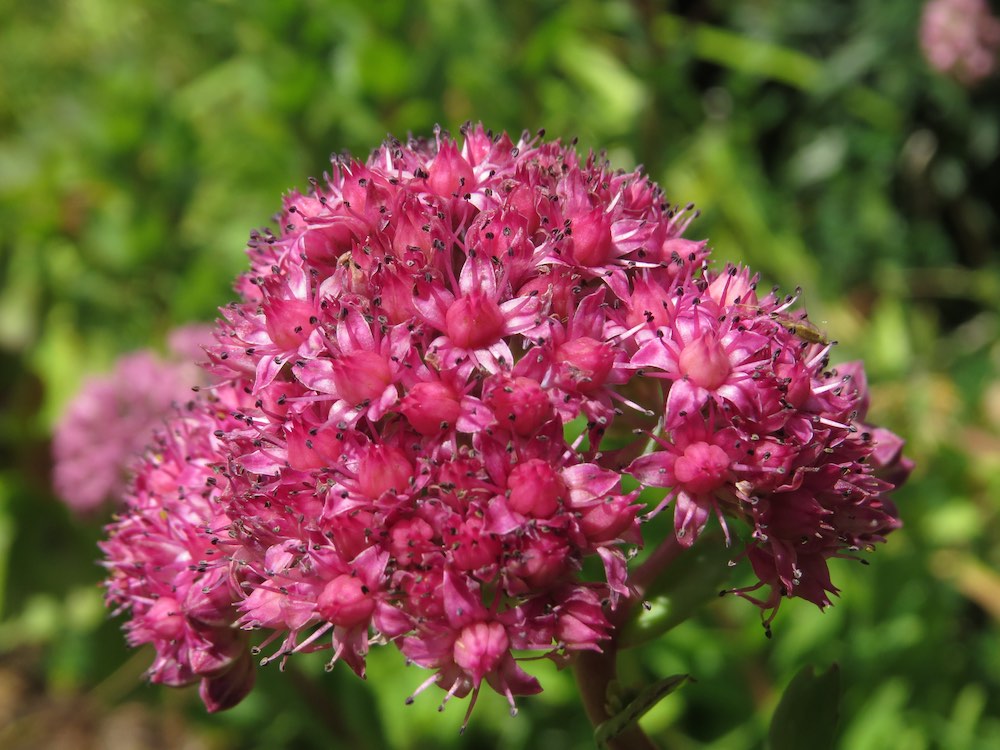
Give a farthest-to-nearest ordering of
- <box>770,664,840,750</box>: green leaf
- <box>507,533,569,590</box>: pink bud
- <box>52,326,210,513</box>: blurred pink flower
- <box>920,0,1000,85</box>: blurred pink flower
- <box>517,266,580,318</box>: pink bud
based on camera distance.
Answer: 1. <box>920,0,1000,85</box>: blurred pink flower
2. <box>52,326,210,513</box>: blurred pink flower
3. <box>770,664,840,750</box>: green leaf
4. <box>517,266,580,318</box>: pink bud
5. <box>507,533,569,590</box>: pink bud

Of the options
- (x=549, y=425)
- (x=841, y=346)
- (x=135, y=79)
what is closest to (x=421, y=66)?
(x=135, y=79)

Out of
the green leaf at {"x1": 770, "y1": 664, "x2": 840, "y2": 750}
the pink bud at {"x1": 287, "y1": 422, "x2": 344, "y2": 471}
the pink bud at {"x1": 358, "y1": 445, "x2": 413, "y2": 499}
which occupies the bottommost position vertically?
the green leaf at {"x1": 770, "y1": 664, "x2": 840, "y2": 750}

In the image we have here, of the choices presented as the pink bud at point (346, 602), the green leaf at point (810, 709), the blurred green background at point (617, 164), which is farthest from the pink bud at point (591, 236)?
the blurred green background at point (617, 164)

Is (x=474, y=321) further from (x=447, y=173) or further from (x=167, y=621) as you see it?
(x=167, y=621)

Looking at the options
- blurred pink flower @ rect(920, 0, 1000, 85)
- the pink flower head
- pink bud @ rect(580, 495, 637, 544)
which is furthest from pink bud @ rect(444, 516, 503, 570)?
blurred pink flower @ rect(920, 0, 1000, 85)

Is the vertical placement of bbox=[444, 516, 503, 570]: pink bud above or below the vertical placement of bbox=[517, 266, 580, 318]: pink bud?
below

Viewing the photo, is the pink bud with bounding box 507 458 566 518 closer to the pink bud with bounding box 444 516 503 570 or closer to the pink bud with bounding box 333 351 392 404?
the pink bud with bounding box 444 516 503 570
